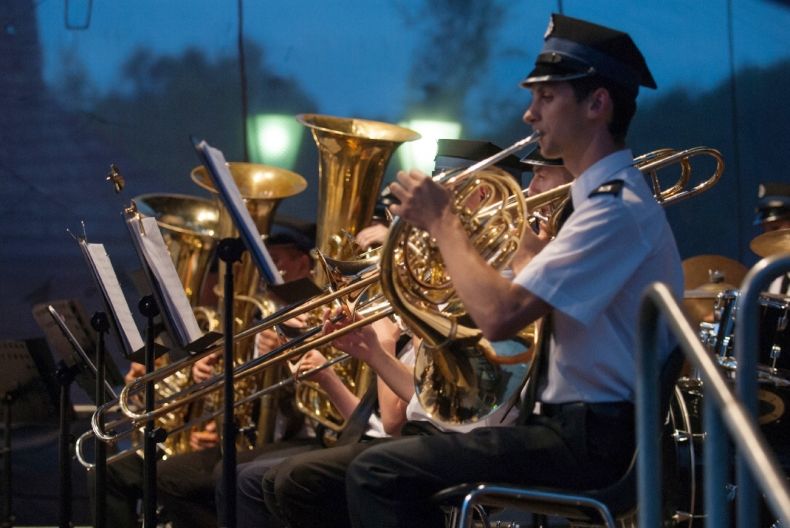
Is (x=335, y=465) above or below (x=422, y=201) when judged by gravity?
below

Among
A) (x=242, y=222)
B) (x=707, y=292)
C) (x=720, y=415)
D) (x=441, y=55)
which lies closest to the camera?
(x=720, y=415)

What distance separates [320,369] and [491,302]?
47.9 inches

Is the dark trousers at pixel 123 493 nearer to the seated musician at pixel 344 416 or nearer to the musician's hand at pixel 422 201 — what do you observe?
the seated musician at pixel 344 416

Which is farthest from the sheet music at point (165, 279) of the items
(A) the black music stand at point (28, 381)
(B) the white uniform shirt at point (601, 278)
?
(A) the black music stand at point (28, 381)

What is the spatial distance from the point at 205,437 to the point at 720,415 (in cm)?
363

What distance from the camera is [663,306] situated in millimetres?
1790

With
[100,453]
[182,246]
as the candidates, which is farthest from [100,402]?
[182,246]

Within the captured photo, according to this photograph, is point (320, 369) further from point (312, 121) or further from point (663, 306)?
point (663, 306)

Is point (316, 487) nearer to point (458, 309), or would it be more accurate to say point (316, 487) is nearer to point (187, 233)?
point (458, 309)

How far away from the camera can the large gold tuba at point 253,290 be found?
472cm

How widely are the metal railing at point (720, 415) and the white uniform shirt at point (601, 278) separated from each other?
1.73ft

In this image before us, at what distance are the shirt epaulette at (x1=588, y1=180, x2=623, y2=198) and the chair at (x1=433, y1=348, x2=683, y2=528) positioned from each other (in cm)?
39

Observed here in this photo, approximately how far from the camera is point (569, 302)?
2504mm

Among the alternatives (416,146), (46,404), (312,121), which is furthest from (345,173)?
(416,146)
